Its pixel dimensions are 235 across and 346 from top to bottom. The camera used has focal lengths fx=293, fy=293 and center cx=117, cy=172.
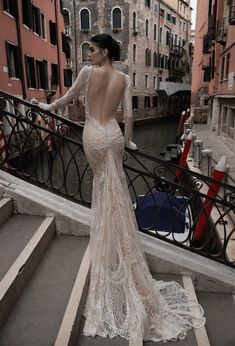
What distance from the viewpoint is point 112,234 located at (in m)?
2.52

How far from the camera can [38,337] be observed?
209cm

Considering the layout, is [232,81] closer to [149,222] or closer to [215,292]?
[149,222]

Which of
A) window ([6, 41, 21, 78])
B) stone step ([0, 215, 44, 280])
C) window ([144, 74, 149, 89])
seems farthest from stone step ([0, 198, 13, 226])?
window ([144, 74, 149, 89])

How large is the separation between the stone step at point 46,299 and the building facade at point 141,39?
1083 inches

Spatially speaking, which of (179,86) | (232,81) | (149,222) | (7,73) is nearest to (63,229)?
(149,222)

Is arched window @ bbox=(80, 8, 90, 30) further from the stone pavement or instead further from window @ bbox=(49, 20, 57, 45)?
the stone pavement

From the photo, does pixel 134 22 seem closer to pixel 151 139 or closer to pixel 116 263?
pixel 151 139

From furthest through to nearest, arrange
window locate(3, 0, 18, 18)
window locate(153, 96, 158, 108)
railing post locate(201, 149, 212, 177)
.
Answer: window locate(153, 96, 158, 108) → window locate(3, 0, 18, 18) → railing post locate(201, 149, 212, 177)

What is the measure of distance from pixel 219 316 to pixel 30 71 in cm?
1511

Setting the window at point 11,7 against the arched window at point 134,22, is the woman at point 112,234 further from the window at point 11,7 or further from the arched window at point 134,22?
the arched window at point 134,22

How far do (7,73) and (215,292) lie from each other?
12062 mm

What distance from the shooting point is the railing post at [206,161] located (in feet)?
26.0

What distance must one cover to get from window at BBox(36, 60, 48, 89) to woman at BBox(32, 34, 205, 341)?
1525 cm

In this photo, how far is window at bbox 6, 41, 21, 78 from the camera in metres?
12.8
